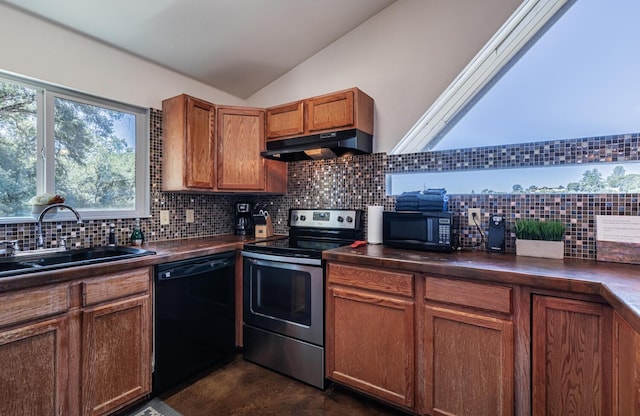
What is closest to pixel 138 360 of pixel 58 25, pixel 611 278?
pixel 58 25

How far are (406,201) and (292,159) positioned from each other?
1.21m

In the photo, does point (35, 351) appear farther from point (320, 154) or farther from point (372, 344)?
point (320, 154)

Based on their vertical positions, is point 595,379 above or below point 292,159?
below

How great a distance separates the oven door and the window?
3.53 ft

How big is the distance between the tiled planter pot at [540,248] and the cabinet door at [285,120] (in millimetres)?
1754

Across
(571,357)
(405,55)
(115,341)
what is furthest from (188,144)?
(571,357)

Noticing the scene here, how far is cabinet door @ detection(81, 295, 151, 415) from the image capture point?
154cm

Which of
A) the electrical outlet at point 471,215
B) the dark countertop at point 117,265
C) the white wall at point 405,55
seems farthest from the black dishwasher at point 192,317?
the electrical outlet at point 471,215

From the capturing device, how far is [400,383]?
5.53 feet

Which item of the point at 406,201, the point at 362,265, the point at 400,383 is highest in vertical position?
the point at 406,201

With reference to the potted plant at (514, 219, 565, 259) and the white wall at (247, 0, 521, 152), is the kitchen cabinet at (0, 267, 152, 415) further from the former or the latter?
the potted plant at (514, 219, 565, 259)

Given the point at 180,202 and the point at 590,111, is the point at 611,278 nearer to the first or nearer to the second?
the point at 590,111

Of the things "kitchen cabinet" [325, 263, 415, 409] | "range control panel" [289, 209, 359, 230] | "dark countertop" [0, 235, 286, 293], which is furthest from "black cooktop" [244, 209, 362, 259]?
"kitchen cabinet" [325, 263, 415, 409]

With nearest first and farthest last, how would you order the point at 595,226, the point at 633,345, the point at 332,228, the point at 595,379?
the point at 633,345, the point at 595,379, the point at 595,226, the point at 332,228
